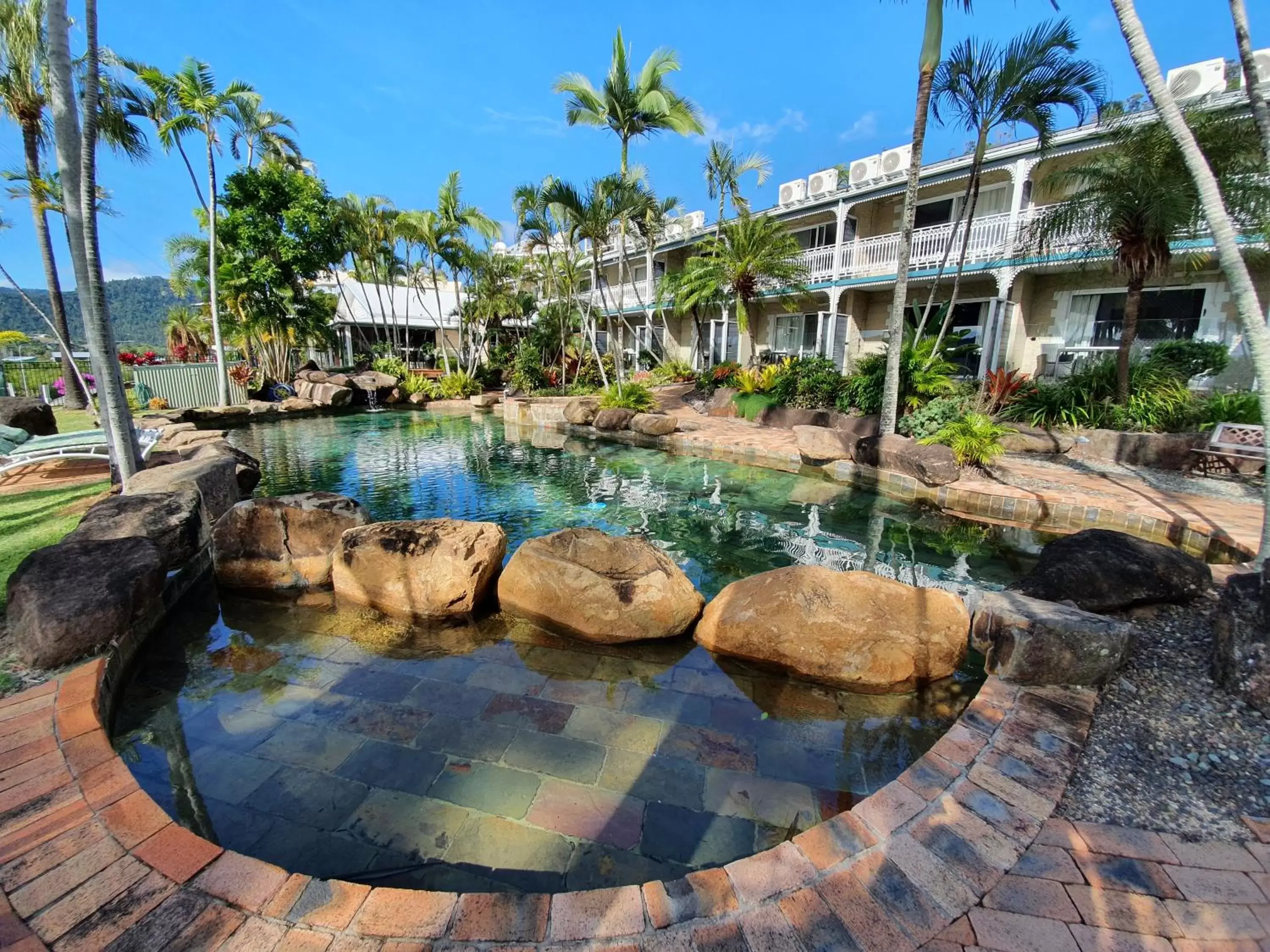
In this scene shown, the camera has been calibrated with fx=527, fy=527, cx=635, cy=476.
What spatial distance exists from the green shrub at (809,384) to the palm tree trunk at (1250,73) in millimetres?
8130

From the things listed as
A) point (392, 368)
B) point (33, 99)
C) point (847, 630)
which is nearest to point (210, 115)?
point (33, 99)

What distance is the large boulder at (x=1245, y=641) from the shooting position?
2602 mm

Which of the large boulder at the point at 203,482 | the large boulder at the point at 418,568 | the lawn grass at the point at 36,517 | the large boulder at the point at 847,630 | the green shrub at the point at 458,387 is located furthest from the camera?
the green shrub at the point at 458,387

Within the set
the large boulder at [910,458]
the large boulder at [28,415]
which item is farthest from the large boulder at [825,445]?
the large boulder at [28,415]

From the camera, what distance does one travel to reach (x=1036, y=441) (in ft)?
30.9

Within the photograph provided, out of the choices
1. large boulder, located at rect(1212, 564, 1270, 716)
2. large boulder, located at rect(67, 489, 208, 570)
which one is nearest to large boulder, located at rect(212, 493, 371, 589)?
large boulder, located at rect(67, 489, 208, 570)

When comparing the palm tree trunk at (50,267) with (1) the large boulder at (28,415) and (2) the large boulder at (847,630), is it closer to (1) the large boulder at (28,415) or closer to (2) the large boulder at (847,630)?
(1) the large boulder at (28,415)

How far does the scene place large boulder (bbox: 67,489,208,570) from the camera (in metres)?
3.78

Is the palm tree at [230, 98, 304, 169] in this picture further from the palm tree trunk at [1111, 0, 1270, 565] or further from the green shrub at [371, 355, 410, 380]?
the palm tree trunk at [1111, 0, 1270, 565]

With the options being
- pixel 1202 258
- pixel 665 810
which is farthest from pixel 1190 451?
pixel 665 810

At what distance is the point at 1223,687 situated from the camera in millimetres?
2750

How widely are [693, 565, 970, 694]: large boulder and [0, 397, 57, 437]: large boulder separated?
40.0 feet

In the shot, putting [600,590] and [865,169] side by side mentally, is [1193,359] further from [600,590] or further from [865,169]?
[600,590]

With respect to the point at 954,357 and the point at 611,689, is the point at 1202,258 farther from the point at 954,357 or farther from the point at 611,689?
the point at 611,689
